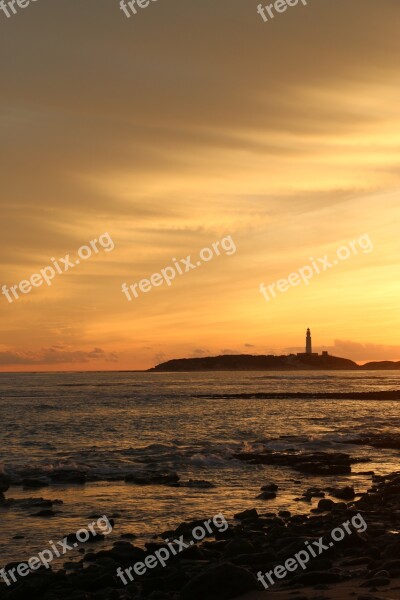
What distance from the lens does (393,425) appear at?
5356 centimetres

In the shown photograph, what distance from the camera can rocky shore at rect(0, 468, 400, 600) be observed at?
12.8 metres

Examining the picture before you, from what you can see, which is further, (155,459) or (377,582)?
(155,459)

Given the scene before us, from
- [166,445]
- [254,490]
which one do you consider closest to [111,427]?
[166,445]

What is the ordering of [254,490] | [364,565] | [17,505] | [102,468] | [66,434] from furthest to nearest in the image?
[66,434]
[102,468]
[254,490]
[17,505]
[364,565]

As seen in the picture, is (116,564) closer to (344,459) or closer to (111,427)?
(344,459)

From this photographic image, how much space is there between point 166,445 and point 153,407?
36337mm

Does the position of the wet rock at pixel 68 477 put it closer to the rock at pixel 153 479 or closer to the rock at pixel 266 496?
the rock at pixel 153 479

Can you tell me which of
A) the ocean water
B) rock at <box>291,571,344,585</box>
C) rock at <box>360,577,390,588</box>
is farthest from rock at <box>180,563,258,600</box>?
the ocean water
